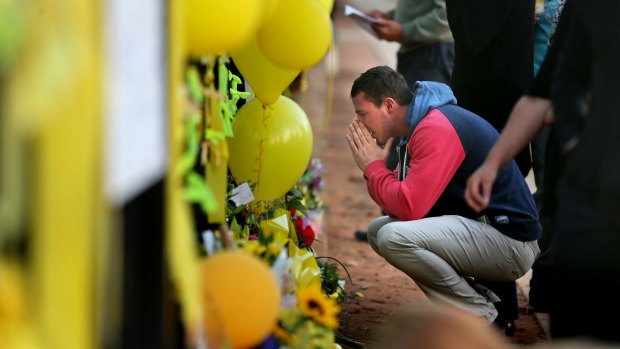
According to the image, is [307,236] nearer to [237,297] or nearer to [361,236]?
[237,297]

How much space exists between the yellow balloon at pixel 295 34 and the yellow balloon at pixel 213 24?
0.88 meters

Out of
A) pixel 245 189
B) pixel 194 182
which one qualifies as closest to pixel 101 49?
pixel 194 182

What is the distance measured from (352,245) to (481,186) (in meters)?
3.62

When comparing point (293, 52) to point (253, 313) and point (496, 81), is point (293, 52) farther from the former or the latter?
point (496, 81)

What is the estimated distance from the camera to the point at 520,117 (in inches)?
147

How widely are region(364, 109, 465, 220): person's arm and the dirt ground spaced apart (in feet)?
1.50

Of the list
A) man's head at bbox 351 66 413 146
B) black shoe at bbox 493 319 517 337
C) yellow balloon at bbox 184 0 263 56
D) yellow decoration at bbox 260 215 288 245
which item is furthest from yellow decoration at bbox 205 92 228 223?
black shoe at bbox 493 319 517 337

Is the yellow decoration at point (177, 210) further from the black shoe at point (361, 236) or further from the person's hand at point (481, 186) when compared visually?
the black shoe at point (361, 236)

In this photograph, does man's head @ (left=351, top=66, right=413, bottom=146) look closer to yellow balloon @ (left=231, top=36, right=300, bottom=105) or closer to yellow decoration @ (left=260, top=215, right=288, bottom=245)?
yellow balloon @ (left=231, top=36, right=300, bottom=105)

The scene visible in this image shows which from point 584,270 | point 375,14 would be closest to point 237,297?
point 584,270

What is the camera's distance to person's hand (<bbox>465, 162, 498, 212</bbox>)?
3783 millimetres

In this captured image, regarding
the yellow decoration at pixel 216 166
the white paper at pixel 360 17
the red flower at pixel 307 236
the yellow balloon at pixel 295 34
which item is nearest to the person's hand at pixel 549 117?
the yellow balloon at pixel 295 34

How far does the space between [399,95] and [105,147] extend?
8.70 feet

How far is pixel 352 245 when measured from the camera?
24.3ft
